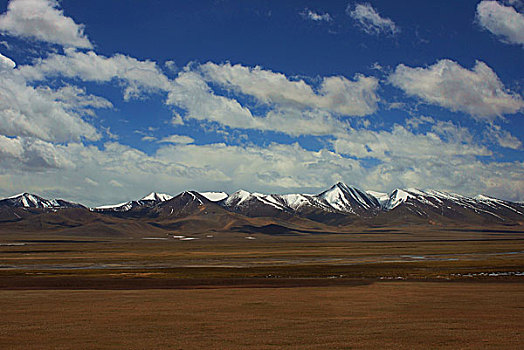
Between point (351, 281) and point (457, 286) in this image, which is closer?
point (457, 286)

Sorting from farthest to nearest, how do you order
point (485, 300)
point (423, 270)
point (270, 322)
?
point (423, 270), point (485, 300), point (270, 322)

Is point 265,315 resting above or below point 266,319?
below

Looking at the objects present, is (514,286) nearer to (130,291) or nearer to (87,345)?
(130,291)

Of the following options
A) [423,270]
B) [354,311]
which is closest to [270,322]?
[354,311]

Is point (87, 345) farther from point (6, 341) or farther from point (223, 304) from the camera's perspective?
point (223, 304)

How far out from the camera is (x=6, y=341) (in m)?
21.6

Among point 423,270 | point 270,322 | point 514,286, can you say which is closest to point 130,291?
point 270,322

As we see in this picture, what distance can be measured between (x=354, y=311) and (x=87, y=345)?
56.8ft

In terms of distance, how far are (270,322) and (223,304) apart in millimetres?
9108

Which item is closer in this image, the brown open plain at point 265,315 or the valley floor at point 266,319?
the valley floor at point 266,319

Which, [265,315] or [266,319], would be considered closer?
[266,319]

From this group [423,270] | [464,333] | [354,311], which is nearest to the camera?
[464,333]

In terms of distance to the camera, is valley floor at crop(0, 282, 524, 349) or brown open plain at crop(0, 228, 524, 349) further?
brown open plain at crop(0, 228, 524, 349)

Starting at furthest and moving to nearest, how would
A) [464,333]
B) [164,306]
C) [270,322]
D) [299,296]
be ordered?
[299,296]
[164,306]
[270,322]
[464,333]
